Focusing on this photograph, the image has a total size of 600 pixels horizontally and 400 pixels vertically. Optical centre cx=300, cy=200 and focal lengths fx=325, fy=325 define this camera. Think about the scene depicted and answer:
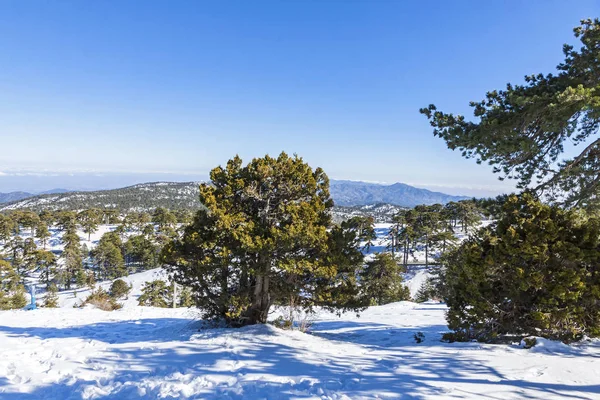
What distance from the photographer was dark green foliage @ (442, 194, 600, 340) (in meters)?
6.78

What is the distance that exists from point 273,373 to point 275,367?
0.29 meters

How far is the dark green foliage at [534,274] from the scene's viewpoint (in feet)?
22.2

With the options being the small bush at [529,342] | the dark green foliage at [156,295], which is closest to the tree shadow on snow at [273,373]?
the small bush at [529,342]

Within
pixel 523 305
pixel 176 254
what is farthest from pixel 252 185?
pixel 523 305

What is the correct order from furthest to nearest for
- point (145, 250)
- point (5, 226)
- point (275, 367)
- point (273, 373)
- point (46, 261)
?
point (5, 226)
point (145, 250)
point (46, 261)
point (275, 367)
point (273, 373)

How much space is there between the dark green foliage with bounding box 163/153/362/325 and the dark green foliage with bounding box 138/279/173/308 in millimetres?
25581

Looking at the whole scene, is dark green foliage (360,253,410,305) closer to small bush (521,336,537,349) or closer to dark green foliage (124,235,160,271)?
small bush (521,336,537,349)

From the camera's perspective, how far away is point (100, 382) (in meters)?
5.43

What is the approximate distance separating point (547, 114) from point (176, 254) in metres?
8.89

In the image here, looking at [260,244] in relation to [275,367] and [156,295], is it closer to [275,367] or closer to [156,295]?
[275,367]

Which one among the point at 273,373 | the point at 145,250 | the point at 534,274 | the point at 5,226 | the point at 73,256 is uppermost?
the point at 534,274

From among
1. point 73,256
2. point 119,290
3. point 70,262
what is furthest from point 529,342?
point 73,256

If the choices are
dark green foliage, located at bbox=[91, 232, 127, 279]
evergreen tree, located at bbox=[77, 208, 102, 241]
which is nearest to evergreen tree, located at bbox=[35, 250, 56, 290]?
dark green foliage, located at bbox=[91, 232, 127, 279]

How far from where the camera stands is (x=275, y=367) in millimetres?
5867
